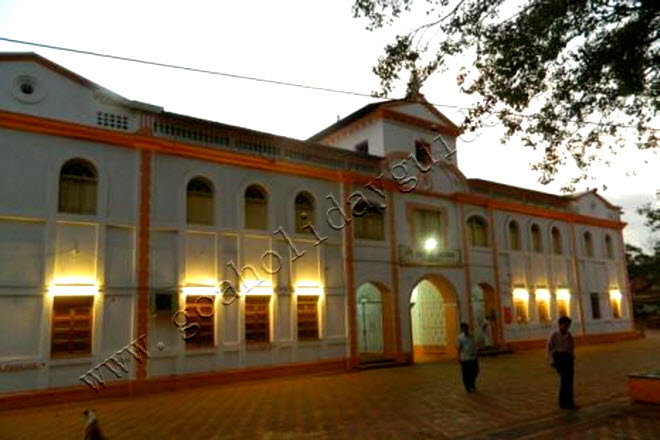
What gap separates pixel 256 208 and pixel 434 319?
10.8 m

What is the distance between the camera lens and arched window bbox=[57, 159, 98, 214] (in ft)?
48.8

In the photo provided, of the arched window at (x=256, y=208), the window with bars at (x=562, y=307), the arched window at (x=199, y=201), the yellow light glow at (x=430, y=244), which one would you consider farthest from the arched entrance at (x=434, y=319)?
the arched window at (x=199, y=201)

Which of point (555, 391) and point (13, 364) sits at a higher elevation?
point (13, 364)

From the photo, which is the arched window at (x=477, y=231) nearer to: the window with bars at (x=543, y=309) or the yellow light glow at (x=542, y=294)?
the yellow light glow at (x=542, y=294)

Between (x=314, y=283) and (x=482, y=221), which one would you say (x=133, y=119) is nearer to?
(x=314, y=283)

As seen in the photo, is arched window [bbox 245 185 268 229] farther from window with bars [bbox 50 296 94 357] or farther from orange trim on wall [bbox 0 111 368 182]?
window with bars [bbox 50 296 94 357]

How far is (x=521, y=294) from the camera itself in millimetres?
27125

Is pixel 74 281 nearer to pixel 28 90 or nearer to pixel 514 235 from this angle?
pixel 28 90

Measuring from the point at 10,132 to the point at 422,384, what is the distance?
1269cm

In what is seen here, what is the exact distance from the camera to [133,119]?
1616cm

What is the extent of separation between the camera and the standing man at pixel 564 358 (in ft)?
37.3

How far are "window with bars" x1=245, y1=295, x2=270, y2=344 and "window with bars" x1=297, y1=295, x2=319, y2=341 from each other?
124cm

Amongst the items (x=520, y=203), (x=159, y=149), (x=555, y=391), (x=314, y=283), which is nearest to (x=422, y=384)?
(x=555, y=391)

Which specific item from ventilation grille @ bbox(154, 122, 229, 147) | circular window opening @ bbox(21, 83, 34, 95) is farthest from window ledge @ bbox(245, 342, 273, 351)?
circular window opening @ bbox(21, 83, 34, 95)
